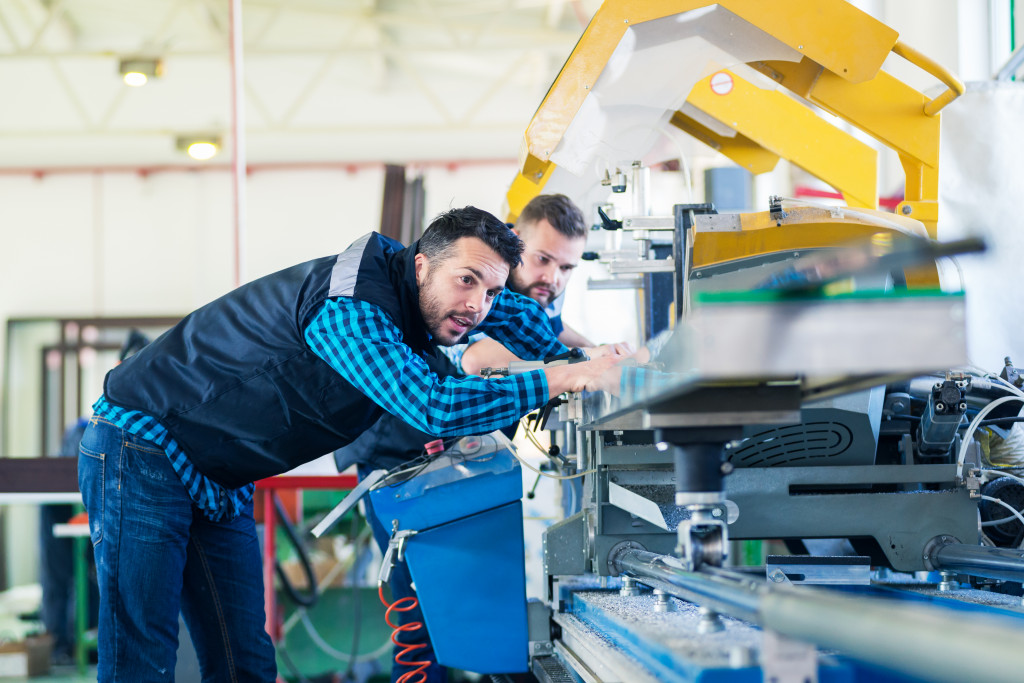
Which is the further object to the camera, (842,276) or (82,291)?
(82,291)

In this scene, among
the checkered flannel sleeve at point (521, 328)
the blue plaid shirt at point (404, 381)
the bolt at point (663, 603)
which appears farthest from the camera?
the checkered flannel sleeve at point (521, 328)

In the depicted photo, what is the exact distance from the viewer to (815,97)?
2.17 meters

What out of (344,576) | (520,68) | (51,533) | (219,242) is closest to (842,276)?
(51,533)

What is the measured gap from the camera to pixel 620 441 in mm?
1758

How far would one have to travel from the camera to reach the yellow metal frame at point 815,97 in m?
1.93

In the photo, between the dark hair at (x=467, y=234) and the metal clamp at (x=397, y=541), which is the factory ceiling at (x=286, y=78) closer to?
the dark hair at (x=467, y=234)

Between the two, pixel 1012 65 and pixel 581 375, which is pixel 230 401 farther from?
pixel 1012 65

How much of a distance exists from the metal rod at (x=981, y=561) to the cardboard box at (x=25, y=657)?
3480mm

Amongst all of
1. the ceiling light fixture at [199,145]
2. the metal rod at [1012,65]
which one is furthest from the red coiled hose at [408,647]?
the ceiling light fixture at [199,145]

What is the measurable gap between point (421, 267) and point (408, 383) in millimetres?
325

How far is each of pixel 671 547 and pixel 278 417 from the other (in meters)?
0.78

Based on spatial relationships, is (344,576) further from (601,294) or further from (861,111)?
(861,111)

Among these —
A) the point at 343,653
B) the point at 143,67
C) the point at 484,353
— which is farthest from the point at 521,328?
the point at 143,67

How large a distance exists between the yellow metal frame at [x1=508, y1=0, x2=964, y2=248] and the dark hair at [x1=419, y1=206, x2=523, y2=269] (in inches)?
17.3
